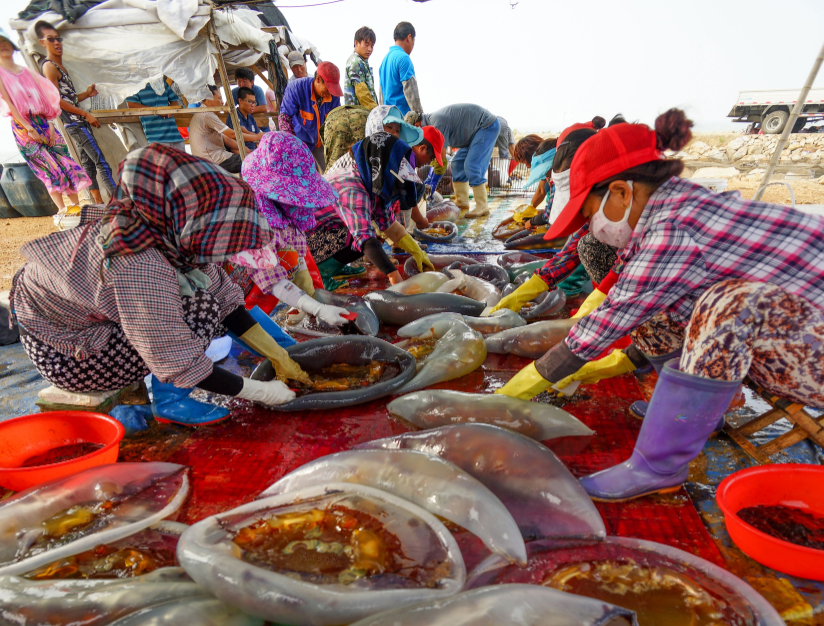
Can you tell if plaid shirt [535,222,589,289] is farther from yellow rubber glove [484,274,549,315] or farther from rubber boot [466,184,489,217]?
rubber boot [466,184,489,217]

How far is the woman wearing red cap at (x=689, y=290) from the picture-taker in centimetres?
135

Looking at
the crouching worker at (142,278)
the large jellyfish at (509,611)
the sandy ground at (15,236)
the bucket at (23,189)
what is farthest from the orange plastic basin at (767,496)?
the bucket at (23,189)

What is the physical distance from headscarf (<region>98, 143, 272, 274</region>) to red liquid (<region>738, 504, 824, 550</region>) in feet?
6.95

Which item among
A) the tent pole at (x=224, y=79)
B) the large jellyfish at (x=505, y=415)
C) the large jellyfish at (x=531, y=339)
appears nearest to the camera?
the large jellyfish at (x=505, y=415)

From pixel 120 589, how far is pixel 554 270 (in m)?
2.72

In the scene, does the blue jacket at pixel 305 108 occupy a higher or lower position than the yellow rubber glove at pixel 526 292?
higher

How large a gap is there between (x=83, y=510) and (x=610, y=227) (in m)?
2.17

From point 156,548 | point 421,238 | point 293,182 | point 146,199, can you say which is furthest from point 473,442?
point 421,238

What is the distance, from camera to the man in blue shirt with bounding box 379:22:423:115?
246 inches

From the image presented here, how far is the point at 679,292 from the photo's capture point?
4.90 ft

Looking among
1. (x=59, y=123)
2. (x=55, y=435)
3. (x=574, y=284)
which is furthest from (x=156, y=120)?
(x=574, y=284)

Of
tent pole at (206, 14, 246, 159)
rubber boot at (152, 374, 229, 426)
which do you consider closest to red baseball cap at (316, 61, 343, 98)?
tent pole at (206, 14, 246, 159)

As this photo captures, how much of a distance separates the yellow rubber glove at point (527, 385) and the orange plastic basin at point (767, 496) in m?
0.67

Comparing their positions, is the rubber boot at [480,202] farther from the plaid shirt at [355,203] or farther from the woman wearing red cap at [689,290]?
the woman wearing red cap at [689,290]
